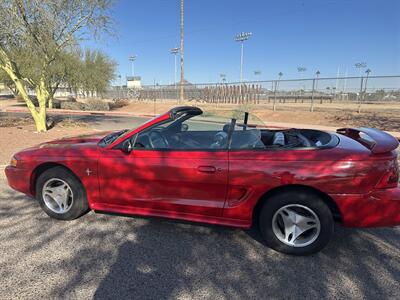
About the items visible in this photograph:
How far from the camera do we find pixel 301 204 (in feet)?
9.36

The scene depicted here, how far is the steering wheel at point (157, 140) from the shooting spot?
11.0 feet

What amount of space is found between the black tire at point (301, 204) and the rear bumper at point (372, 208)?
6.4 inches

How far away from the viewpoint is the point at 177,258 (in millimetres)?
2896

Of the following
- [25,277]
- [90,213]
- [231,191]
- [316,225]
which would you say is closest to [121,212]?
[90,213]

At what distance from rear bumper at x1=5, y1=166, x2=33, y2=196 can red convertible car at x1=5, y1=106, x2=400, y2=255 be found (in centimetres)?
1

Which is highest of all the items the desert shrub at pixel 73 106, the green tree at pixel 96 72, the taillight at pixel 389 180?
the green tree at pixel 96 72

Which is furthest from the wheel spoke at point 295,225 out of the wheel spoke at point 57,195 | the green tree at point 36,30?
the green tree at point 36,30

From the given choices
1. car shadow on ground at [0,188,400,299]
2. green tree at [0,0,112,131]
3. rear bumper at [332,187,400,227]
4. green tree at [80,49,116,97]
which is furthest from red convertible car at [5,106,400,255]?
green tree at [80,49,116,97]

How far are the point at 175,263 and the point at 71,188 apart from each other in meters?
1.64

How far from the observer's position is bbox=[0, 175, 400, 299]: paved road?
2.43 meters

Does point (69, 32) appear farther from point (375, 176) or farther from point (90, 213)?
point (375, 176)

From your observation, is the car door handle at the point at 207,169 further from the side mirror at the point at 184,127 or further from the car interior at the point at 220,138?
the side mirror at the point at 184,127

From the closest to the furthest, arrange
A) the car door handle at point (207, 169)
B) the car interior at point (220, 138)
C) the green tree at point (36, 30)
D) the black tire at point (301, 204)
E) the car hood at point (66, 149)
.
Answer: the black tire at point (301, 204)
the car door handle at point (207, 169)
the car interior at point (220, 138)
the car hood at point (66, 149)
the green tree at point (36, 30)

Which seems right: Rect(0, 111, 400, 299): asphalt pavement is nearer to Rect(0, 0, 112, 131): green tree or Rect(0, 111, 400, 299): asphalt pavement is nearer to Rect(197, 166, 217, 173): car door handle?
Rect(197, 166, 217, 173): car door handle
